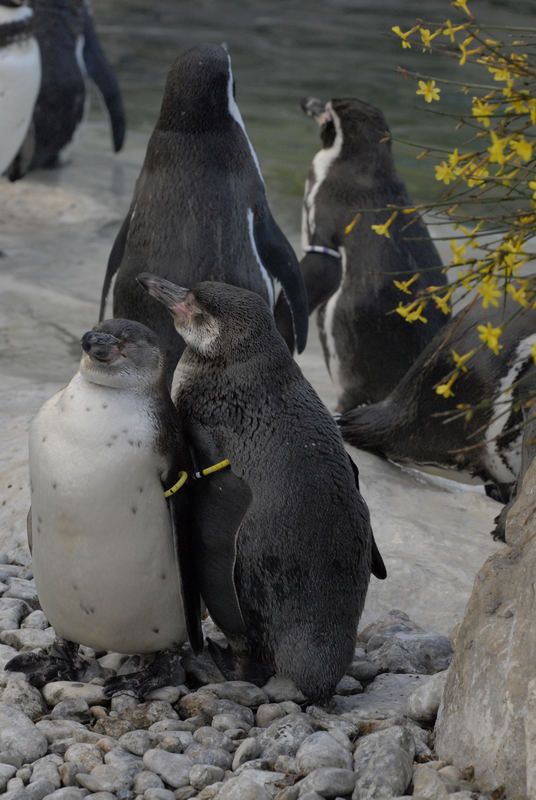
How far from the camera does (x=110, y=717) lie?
2.74 m

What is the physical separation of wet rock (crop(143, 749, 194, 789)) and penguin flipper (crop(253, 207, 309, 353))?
214 cm

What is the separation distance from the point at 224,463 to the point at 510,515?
26.9 inches

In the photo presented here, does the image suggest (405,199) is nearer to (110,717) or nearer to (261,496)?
(261,496)

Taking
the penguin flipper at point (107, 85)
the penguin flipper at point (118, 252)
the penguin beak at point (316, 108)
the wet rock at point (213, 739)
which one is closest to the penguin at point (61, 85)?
the penguin flipper at point (107, 85)

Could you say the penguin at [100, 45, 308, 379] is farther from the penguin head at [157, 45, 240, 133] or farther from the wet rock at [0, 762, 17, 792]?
the wet rock at [0, 762, 17, 792]

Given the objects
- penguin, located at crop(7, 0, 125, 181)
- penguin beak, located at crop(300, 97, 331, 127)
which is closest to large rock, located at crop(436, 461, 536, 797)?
penguin beak, located at crop(300, 97, 331, 127)

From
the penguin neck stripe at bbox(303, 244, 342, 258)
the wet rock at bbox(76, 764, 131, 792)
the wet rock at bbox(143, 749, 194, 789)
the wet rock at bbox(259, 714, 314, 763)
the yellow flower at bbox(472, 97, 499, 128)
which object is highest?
the yellow flower at bbox(472, 97, 499, 128)

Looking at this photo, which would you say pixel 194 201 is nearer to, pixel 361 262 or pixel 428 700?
pixel 361 262

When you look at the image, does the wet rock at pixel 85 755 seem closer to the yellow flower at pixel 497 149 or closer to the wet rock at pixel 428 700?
the wet rock at pixel 428 700

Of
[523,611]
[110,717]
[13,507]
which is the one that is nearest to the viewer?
[523,611]

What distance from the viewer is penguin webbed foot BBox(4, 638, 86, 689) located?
2.88 meters

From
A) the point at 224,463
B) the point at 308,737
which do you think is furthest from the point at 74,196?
the point at 308,737

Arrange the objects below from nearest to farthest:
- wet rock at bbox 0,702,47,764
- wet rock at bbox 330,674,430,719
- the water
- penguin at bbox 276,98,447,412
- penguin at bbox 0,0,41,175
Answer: wet rock at bbox 0,702,47,764 → wet rock at bbox 330,674,430,719 → penguin at bbox 276,98,447,412 → penguin at bbox 0,0,41,175 → the water

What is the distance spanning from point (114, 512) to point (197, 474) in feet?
0.73
